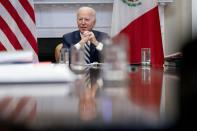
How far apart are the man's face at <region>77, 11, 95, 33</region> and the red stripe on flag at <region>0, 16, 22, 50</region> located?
2.66ft

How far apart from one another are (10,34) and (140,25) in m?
1.32

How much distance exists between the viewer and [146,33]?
3805 millimetres

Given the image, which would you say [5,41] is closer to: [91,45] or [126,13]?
[91,45]

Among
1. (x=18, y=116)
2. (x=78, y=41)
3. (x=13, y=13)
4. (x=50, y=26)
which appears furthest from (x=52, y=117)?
(x=50, y=26)

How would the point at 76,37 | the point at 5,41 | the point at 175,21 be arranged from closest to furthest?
the point at 76,37
the point at 5,41
the point at 175,21

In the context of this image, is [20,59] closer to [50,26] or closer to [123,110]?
[123,110]

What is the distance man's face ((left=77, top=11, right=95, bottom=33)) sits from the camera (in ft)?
10.4

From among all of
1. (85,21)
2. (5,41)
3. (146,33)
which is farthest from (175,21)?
(5,41)

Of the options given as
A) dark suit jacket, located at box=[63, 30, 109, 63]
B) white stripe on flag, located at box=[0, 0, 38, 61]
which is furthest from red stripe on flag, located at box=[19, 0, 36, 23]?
dark suit jacket, located at box=[63, 30, 109, 63]

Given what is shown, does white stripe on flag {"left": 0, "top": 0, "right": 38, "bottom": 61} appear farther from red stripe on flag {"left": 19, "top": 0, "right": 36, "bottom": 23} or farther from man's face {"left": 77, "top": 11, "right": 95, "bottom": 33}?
man's face {"left": 77, "top": 11, "right": 95, "bottom": 33}

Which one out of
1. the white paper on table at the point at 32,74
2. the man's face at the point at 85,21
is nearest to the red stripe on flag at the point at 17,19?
the man's face at the point at 85,21

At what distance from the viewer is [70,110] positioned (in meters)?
0.35

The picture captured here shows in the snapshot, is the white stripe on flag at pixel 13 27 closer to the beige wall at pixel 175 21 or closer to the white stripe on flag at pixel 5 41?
the white stripe on flag at pixel 5 41

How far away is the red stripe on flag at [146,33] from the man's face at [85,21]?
642mm
